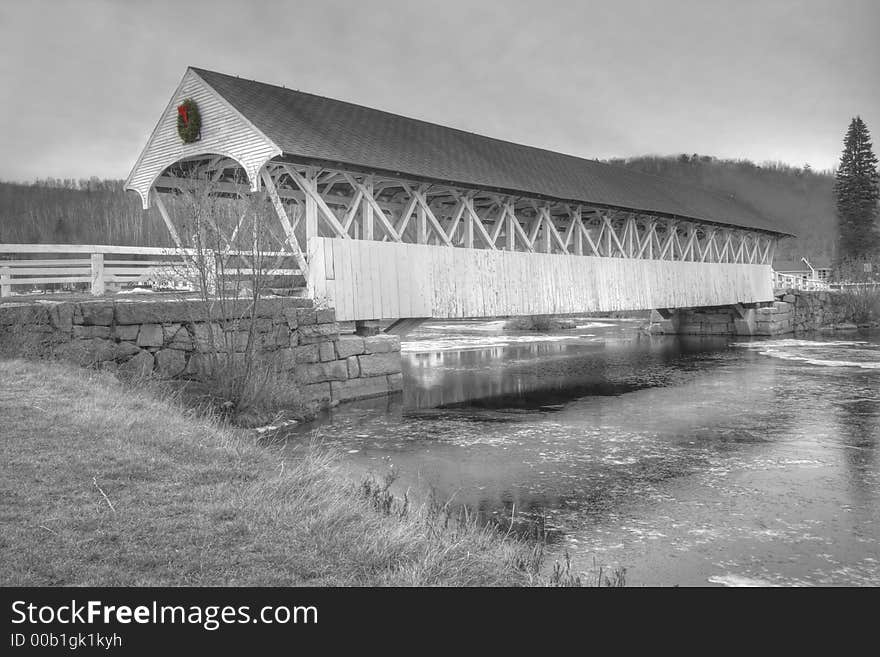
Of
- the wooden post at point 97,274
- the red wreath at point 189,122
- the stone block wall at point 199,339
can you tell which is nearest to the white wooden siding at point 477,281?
the stone block wall at point 199,339

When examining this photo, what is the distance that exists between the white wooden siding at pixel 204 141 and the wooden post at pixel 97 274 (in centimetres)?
278

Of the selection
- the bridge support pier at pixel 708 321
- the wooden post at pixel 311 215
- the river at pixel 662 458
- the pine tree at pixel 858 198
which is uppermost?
the pine tree at pixel 858 198

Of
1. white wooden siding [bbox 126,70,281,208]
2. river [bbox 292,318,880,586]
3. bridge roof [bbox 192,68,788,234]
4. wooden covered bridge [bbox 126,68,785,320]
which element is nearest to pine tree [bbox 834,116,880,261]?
bridge roof [bbox 192,68,788,234]

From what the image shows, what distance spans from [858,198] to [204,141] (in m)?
48.1

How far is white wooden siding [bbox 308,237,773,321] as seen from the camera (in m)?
13.2

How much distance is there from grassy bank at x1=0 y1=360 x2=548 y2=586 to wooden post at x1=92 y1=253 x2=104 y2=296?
507 cm

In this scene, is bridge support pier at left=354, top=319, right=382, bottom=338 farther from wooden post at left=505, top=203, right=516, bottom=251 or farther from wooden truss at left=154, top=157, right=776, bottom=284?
wooden post at left=505, top=203, right=516, bottom=251

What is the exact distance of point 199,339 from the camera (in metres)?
10.6

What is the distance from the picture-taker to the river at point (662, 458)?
5254 mm

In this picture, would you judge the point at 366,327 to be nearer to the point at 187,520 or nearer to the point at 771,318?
the point at 187,520

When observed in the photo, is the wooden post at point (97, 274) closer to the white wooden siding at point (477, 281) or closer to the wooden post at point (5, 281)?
the wooden post at point (5, 281)

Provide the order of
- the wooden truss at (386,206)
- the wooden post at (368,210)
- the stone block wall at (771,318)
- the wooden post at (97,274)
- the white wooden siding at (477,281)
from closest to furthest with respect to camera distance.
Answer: the wooden post at (97,274) < the wooden truss at (386,206) < the white wooden siding at (477,281) < the wooden post at (368,210) < the stone block wall at (771,318)

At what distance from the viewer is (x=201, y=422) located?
7781 millimetres

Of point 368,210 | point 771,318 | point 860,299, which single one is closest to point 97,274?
point 368,210
